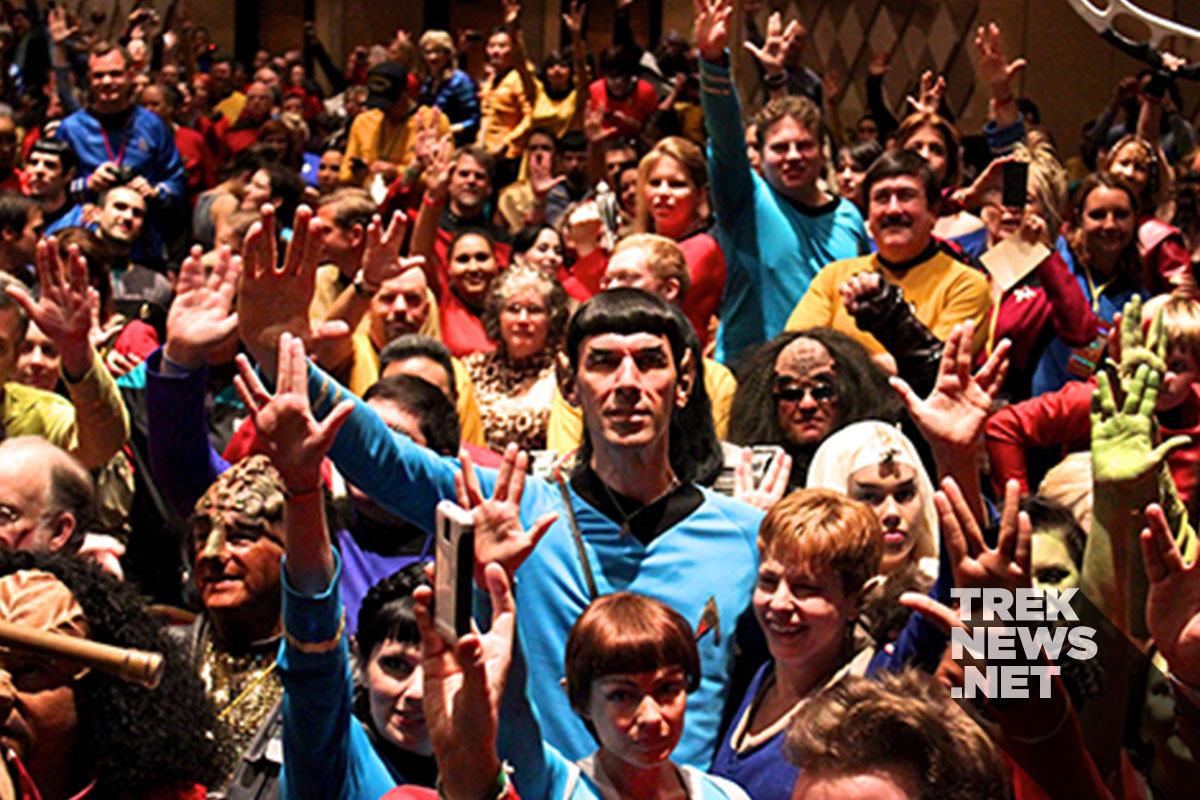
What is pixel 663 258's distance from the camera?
480 cm

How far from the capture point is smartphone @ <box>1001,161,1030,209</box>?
4.90m

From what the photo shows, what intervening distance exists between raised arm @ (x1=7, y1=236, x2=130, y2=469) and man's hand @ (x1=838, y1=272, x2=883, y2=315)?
5.60 feet

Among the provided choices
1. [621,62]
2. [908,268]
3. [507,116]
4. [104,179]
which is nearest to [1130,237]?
[908,268]

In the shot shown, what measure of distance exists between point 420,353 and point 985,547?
233 cm

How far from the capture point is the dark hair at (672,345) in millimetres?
3314

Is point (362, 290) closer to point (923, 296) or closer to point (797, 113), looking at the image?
point (797, 113)

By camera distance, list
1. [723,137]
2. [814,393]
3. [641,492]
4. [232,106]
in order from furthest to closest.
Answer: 1. [232,106]
2. [723,137]
3. [814,393]
4. [641,492]

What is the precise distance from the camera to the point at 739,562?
3184 millimetres

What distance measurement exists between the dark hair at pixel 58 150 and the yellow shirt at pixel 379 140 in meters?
1.94

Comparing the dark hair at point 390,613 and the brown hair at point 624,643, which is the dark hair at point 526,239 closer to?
the dark hair at point 390,613

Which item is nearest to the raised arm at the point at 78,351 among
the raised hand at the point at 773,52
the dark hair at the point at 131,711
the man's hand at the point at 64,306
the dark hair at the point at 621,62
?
the man's hand at the point at 64,306

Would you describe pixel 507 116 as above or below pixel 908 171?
below

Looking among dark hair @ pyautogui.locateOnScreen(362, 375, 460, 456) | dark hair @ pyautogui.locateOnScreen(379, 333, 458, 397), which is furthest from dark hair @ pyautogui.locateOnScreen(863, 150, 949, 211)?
dark hair @ pyautogui.locateOnScreen(362, 375, 460, 456)

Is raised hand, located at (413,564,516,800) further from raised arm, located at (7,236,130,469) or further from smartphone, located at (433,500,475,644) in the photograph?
raised arm, located at (7,236,130,469)
